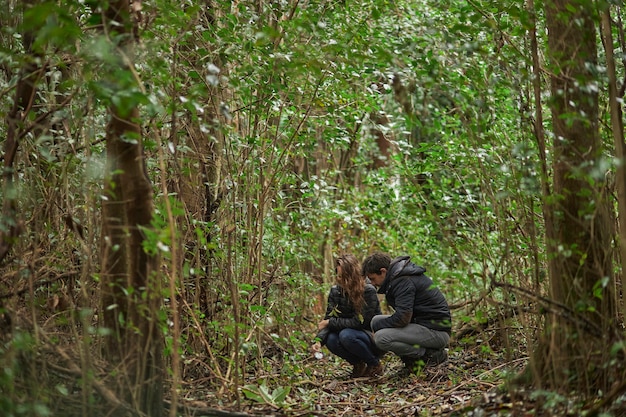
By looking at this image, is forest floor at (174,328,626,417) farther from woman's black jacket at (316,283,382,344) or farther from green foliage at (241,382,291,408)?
woman's black jacket at (316,283,382,344)

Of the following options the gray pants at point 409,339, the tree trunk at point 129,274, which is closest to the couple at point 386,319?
the gray pants at point 409,339

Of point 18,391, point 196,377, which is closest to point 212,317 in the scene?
point 196,377

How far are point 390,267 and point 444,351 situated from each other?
1.04 meters

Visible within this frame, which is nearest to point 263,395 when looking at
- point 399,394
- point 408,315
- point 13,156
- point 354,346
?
point 399,394

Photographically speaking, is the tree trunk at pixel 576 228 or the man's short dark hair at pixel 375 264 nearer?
the tree trunk at pixel 576 228

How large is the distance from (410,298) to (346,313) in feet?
2.46

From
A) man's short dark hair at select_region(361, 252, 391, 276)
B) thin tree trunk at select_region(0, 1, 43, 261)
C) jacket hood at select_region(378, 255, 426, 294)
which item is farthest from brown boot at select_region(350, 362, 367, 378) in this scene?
thin tree trunk at select_region(0, 1, 43, 261)

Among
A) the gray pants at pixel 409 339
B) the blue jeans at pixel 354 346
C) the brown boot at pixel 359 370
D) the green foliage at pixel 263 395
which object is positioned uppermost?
the green foliage at pixel 263 395

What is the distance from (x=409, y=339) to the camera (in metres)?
7.32

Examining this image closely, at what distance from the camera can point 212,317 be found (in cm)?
640

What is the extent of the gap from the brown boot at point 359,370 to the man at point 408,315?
33cm

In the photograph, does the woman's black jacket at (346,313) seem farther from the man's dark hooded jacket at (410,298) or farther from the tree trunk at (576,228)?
the tree trunk at (576,228)

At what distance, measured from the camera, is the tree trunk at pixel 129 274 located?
13.6 ft

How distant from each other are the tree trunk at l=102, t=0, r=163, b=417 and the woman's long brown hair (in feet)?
11.0
